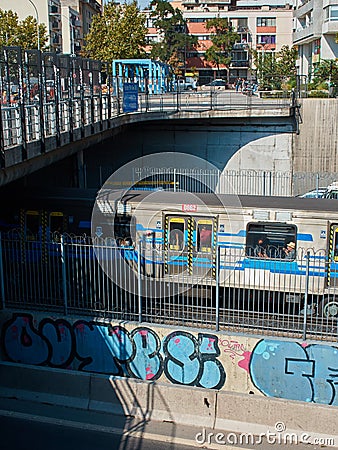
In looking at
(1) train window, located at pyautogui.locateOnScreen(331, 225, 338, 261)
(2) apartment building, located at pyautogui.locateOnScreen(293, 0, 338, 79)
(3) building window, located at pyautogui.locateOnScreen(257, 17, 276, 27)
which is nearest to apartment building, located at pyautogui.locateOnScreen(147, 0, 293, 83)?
(3) building window, located at pyautogui.locateOnScreen(257, 17, 276, 27)

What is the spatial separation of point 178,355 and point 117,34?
143ft

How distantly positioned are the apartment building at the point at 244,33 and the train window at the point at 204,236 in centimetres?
7759

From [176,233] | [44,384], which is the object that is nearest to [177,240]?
[176,233]

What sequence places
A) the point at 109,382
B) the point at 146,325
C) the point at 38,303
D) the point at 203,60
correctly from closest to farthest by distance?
the point at 109,382
the point at 146,325
the point at 38,303
the point at 203,60

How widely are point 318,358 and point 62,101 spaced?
36.0 ft

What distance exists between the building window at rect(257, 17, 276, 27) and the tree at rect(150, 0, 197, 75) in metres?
10.6

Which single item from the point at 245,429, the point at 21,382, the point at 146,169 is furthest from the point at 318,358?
the point at 146,169

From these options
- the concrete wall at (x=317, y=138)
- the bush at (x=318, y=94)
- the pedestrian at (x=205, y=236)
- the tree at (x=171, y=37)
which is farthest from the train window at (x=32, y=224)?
the tree at (x=171, y=37)

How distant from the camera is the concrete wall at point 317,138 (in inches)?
1240

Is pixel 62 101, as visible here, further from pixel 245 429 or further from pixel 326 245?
pixel 245 429

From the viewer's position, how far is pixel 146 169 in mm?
31203

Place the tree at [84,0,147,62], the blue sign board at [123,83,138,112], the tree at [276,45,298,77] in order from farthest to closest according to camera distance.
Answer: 1. the tree at [276,45,298,77]
2. the tree at [84,0,147,62]
3. the blue sign board at [123,83,138,112]

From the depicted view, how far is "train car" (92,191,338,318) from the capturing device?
46.7 feet

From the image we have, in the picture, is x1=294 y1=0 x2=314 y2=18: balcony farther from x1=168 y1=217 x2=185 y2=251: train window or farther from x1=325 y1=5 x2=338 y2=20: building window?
x1=168 y1=217 x2=185 y2=251: train window
